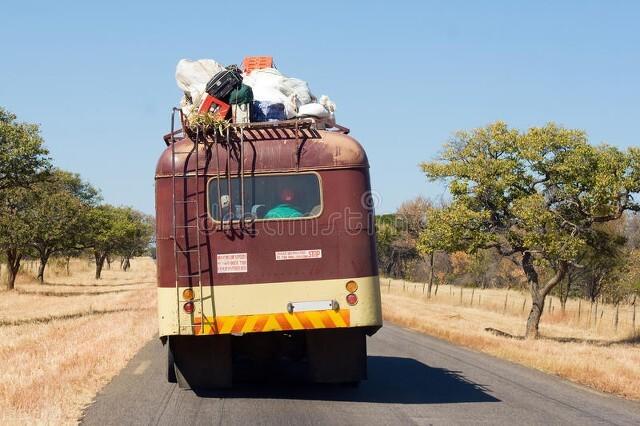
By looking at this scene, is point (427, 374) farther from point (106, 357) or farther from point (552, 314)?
point (552, 314)

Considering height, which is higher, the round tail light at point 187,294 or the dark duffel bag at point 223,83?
the dark duffel bag at point 223,83

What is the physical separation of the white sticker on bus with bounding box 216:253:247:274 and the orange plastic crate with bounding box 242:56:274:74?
3584 mm

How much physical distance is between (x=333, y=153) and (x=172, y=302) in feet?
8.24

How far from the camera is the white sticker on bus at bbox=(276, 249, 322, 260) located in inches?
362

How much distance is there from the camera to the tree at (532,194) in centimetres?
2300

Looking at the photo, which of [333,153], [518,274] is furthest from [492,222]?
[518,274]

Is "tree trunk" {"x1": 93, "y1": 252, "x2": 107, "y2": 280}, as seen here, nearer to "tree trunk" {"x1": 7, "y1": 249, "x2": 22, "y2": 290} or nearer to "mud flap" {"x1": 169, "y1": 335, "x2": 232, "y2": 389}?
"tree trunk" {"x1": 7, "y1": 249, "x2": 22, "y2": 290}

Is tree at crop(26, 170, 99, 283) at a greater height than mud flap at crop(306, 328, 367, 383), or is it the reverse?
tree at crop(26, 170, 99, 283)

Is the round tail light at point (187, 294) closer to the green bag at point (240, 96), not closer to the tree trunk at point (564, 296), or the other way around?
the green bag at point (240, 96)

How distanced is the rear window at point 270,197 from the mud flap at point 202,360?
1532 mm

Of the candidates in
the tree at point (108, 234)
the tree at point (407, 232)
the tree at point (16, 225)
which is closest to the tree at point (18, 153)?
the tree at point (16, 225)

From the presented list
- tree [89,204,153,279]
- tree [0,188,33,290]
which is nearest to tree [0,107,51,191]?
tree [0,188,33,290]

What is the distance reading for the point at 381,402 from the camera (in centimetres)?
952

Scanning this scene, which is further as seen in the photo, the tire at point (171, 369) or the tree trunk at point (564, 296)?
the tree trunk at point (564, 296)
